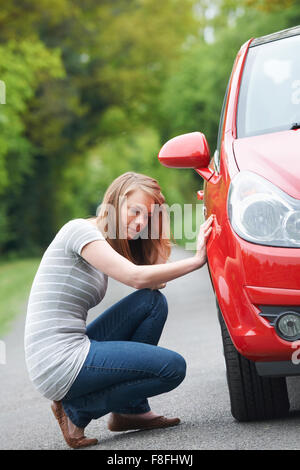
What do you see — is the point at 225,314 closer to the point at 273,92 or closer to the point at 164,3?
the point at 273,92

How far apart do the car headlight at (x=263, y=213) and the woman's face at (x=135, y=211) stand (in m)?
0.58

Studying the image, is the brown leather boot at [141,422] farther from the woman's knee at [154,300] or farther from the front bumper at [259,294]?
→ the front bumper at [259,294]

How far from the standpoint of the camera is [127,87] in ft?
107

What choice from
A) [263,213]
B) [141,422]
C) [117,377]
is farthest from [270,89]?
[141,422]

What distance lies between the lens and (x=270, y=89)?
3.79 m

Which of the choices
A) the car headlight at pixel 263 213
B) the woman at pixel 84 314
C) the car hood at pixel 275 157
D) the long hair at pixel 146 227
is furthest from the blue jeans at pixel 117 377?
the car hood at pixel 275 157

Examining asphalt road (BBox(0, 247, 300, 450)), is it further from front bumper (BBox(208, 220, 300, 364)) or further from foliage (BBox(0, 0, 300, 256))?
foliage (BBox(0, 0, 300, 256))

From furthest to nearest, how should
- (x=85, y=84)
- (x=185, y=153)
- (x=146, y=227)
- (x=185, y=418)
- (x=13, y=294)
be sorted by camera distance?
1. (x=85, y=84)
2. (x=13, y=294)
3. (x=185, y=418)
4. (x=146, y=227)
5. (x=185, y=153)

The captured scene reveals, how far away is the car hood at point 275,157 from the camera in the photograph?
9.89 ft

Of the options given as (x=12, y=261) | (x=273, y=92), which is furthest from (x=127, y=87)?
(x=273, y=92)

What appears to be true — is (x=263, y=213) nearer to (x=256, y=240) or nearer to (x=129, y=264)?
(x=256, y=240)

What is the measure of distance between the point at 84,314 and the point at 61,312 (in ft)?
0.52

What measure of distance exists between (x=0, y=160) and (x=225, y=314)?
2065 centimetres

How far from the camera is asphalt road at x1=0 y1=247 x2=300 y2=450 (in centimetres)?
331
